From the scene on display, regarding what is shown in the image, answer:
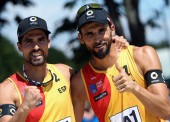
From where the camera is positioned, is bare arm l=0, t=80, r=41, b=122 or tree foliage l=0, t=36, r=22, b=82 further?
tree foliage l=0, t=36, r=22, b=82

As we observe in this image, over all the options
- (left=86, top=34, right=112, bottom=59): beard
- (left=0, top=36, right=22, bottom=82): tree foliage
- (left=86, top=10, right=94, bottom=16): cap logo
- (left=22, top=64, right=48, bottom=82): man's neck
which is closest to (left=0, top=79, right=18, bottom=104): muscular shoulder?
(left=22, top=64, right=48, bottom=82): man's neck

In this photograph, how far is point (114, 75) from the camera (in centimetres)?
622

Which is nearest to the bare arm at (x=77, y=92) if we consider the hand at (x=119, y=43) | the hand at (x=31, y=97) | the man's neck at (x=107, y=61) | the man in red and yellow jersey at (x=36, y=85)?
the man in red and yellow jersey at (x=36, y=85)

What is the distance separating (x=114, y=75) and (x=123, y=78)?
0.67 metres

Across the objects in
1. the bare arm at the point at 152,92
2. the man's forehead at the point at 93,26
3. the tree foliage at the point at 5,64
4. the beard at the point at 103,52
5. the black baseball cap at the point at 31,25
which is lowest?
the bare arm at the point at 152,92

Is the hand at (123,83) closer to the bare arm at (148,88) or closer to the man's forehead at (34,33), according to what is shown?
the bare arm at (148,88)

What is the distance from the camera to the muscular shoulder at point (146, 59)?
Result: 607 centimetres

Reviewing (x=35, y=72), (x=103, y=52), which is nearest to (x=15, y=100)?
(x=35, y=72)

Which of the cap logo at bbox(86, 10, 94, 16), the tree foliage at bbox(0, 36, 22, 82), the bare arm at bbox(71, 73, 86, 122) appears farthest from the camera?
the tree foliage at bbox(0, 36, 22, 82)

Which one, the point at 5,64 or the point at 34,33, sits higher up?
the point at 5,64

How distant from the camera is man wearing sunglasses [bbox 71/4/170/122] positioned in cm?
595

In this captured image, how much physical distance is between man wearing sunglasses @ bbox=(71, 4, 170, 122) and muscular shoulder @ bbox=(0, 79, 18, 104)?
0.80 meters

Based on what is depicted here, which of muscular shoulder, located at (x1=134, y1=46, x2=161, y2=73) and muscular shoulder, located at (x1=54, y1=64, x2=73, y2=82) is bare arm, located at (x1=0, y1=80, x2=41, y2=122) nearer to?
muscular shoulder, located at (x1=54, y1=64, x2=73, y2=82)

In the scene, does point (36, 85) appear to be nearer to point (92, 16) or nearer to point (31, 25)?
point (31, 25)
